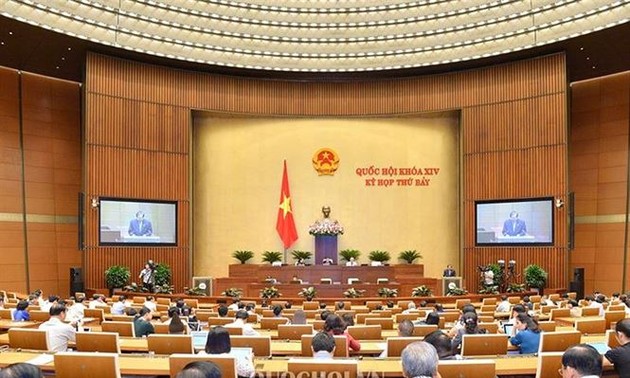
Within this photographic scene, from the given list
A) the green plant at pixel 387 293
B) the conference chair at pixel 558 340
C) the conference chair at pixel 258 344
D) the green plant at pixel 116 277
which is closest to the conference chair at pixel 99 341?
the conference chair at pixel 258 344

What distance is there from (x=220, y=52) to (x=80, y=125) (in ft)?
18.1

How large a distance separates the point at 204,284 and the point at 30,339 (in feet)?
43.1

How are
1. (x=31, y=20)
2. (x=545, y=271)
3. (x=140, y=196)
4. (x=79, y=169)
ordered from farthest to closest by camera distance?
(x=79, y=169)
(x=140, y=196)
(x=545, y=271)
(x=31, y=20)

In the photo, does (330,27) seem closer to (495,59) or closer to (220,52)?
(220,52)

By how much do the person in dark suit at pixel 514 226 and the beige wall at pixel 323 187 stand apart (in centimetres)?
255

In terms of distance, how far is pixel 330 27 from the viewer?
826 inches

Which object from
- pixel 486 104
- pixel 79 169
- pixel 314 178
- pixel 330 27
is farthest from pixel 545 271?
pixel 79 169

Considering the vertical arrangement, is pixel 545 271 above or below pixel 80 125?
below

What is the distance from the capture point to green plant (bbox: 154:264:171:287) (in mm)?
19234

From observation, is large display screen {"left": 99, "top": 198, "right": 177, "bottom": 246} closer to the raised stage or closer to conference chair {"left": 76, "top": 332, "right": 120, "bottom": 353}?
the raised stage

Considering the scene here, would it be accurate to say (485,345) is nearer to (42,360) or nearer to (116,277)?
(42,360)

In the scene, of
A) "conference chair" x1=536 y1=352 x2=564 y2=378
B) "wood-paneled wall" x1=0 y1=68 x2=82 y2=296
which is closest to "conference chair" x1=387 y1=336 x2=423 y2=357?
"conference chair" x1=536 y1=352 x2=564 y2=378

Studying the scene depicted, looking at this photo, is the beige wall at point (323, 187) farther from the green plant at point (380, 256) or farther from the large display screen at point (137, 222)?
the large display screen at point (137, 222)

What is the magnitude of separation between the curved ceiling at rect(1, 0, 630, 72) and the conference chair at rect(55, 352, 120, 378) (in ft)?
48.7
